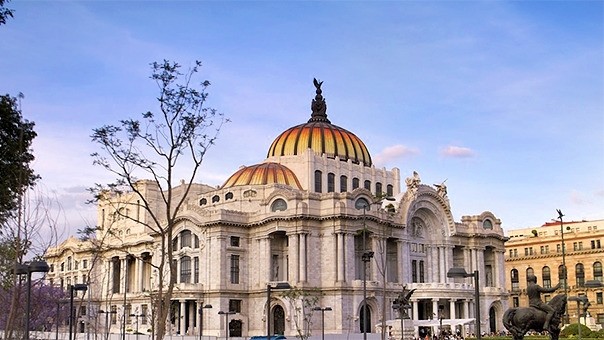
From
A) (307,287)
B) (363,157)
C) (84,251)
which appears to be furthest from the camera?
(84,251)

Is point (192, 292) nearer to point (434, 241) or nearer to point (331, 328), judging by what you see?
point (331, 328)

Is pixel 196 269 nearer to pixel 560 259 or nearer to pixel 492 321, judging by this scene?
pixel 492 321

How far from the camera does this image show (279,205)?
283 ft

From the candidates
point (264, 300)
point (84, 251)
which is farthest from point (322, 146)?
point (84, 251)

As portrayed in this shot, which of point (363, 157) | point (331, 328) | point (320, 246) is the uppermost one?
point (363, 157)

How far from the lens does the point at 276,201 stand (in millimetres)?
86312

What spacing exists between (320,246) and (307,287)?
4.93 meters

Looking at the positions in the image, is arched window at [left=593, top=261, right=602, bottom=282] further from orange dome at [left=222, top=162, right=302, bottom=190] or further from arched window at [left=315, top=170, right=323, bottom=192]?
orange dome at [left=222, top=162, right=302, bottom=190]

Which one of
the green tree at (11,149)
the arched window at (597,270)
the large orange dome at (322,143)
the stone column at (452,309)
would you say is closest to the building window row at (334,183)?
the large orange dome at (322,143)

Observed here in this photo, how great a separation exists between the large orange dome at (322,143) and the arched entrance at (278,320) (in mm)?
20113

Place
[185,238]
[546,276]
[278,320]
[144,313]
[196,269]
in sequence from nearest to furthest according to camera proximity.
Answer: [278,320]
[196,269]
[185,238]
[144,313]
[546,276]

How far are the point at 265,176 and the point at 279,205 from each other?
6.63 meters

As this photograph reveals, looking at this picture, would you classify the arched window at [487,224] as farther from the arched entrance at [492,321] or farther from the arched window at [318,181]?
the arched window at [318,181]

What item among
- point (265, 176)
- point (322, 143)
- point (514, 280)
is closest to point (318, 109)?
point (322, 143)
